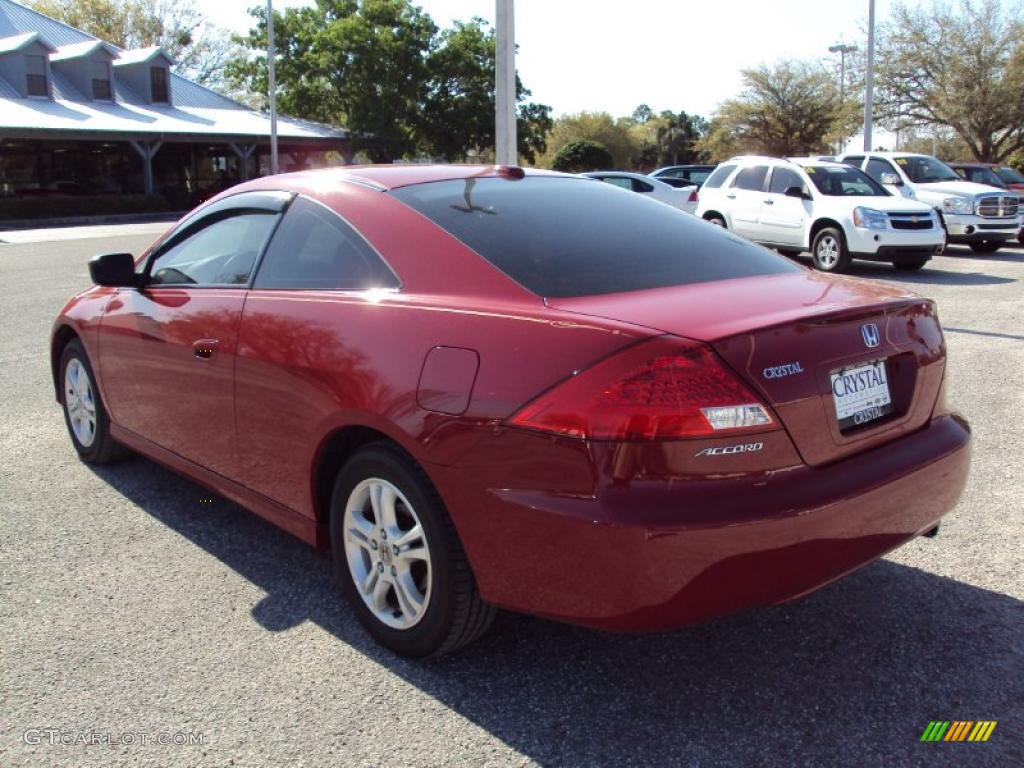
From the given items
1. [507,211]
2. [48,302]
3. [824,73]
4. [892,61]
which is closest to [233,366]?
[507,211]

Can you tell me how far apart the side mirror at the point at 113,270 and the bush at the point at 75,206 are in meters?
28.8

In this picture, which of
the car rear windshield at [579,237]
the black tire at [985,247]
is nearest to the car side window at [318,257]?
the car rear windshield at [579,237]

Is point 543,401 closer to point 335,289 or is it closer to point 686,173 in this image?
point 335,289

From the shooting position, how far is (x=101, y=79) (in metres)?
36.4

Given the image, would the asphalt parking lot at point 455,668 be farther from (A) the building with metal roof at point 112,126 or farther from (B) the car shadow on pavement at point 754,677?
(A) the building with metal roof at point 112,126

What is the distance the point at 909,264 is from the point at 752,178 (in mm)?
2856

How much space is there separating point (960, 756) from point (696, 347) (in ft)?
4.28

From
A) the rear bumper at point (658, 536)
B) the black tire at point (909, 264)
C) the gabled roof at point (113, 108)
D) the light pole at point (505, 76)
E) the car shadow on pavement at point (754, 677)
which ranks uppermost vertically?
the gabled roof at point (113, 108)

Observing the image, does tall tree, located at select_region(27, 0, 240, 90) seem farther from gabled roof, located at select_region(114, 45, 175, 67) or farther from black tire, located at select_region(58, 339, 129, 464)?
black tire, located at select_region(58, 339, 129, 464)

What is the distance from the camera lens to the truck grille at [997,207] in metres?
17.0

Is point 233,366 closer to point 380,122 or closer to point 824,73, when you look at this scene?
point 380,122

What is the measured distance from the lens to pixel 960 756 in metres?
2.55

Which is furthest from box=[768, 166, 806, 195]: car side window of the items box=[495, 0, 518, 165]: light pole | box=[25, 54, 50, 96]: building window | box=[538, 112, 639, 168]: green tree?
box=[538, 112, 639, 168]: green tree

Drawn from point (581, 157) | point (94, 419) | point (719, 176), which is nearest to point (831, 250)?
point (719, 176)
